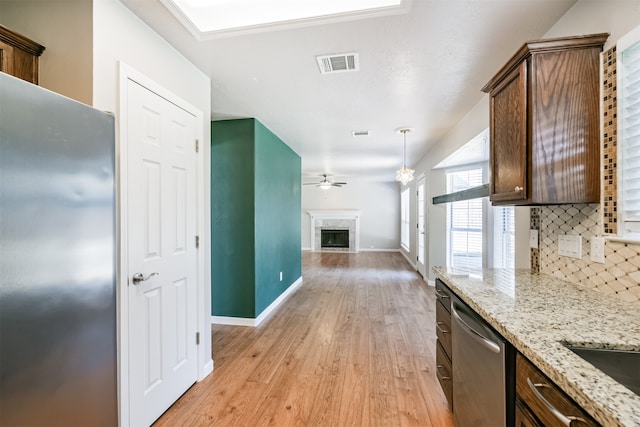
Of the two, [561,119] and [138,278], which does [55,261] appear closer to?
[138,278]

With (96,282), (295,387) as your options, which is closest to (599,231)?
(295,387)

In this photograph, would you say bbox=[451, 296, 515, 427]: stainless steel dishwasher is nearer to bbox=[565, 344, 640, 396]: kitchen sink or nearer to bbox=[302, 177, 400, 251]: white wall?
bbox=[565, 344, 640, 396]: kitchen sink

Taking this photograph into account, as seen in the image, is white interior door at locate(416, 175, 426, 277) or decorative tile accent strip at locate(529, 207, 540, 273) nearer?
decorative tile accent strip at locate(529, 207, 540, 273)

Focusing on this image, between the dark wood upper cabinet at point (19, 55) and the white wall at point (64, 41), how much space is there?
33 millimetres

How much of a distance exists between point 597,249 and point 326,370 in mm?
2038

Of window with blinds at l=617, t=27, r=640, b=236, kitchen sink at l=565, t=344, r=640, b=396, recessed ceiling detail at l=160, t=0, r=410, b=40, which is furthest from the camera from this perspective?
recessed ceiling detail at l=160, t=0, r=410, b=40

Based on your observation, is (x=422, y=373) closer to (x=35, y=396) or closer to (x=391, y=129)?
(x=35, y=396)

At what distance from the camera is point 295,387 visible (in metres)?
2.21

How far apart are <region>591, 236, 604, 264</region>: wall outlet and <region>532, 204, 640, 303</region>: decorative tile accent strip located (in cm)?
2

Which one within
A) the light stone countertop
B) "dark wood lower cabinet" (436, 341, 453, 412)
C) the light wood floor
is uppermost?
the light stone countertop

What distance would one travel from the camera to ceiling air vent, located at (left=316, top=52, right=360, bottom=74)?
6.81 ft

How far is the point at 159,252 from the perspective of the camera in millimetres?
1838

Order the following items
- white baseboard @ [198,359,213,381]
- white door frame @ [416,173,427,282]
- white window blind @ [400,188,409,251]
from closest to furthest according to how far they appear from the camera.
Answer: white baseboard @ [198,359,213,381], white door frame @ [416,173,427,282], white window blind @ [400,188,409,251]

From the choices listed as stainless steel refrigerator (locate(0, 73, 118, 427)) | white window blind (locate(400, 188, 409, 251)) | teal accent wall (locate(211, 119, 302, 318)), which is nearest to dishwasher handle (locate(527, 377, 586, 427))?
stainless steel refrigerator (locate(0, 73, 118, 427))
